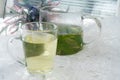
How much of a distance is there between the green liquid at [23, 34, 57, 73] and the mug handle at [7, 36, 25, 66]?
0.05m

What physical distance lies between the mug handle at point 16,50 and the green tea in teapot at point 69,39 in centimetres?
11

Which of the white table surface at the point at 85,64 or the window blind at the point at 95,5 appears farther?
the window blind at the point at 95,5

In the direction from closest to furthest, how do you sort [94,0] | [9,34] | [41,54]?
[41,54] < [9,34] < [94,0]

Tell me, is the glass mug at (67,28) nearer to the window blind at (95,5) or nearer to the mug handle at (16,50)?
the mug handle at (16,50)

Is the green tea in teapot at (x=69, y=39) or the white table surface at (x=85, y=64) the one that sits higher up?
the green tea in teapot at (x=69, y=39)

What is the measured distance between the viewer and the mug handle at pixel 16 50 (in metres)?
0.74

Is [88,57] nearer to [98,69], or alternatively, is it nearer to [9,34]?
[98,69]

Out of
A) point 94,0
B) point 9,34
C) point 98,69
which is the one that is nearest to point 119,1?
point 94,0

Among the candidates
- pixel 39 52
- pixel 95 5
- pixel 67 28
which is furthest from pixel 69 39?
pixel 95 5

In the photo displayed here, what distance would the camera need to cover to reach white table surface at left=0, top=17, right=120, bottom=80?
0.70 metres

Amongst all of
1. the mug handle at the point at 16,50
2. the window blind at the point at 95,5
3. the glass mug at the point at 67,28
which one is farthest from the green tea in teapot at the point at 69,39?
the window blind at the point at 95,5

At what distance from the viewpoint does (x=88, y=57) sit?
0.80 m

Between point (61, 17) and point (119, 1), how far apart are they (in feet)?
5.44

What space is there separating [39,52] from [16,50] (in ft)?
0.53
